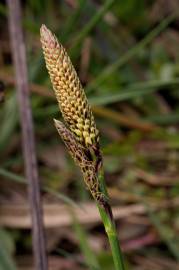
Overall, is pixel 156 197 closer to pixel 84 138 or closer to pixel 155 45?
pixel 155 45

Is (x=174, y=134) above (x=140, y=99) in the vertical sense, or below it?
below

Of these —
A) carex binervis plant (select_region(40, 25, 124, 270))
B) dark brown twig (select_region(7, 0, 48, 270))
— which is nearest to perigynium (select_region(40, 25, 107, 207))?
carex binervis plant (select_region(40, 25, 124, 270))

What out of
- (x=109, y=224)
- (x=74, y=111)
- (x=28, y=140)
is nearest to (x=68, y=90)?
(x=74, y=111)

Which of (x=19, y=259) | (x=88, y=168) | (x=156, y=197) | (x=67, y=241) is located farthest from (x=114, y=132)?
(x=88, y=168)

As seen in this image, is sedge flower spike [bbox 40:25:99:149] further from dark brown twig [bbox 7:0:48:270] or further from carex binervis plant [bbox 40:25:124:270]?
dark brown twig [bbox 7:0:48:270]

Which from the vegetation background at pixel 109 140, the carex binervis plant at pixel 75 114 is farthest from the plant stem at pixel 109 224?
the vegetation background at pixel 109 140

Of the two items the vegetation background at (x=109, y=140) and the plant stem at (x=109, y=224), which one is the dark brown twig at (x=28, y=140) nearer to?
the vegetation background at (x=109, y=140)

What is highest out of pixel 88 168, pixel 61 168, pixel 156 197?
pixel 61 168
